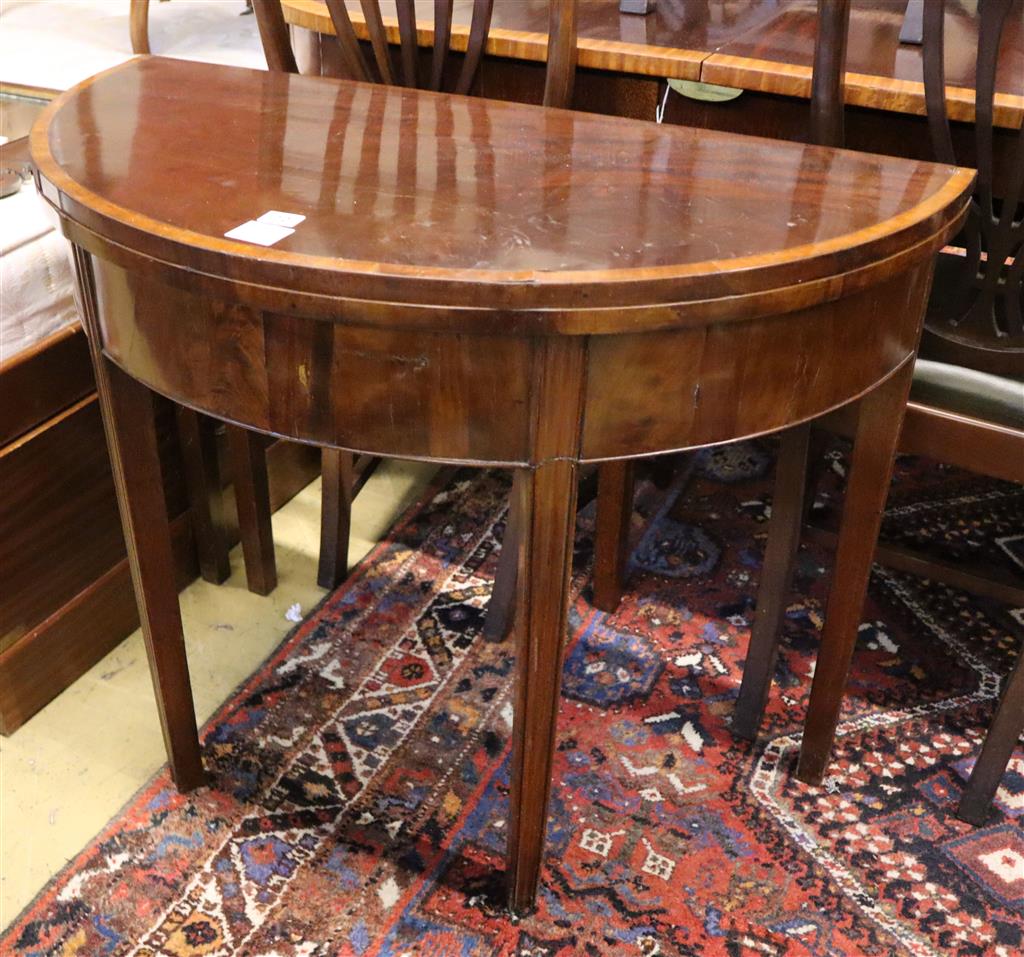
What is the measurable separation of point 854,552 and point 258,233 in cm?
71

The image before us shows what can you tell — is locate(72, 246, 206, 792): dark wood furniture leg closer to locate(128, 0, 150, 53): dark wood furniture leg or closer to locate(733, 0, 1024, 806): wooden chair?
locate(733, 0, 1024, 806): wooden chair

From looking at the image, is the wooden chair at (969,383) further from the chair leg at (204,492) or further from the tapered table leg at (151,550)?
the chair leg at (204,492)

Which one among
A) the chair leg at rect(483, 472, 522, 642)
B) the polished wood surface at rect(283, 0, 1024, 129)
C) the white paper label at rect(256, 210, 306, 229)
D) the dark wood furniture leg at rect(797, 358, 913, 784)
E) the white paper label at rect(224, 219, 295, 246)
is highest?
the polished wood surface at rect(283, 0, 1024, 129)

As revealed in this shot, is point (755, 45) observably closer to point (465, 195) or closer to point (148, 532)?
point (465, 195)

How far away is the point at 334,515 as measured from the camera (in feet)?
5.33

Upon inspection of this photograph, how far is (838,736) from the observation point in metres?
1.47

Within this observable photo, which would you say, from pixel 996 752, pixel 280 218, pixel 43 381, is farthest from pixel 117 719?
pixel 996 752

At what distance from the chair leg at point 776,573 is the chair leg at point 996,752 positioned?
26 cm

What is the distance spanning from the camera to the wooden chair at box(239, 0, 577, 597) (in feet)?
4.34

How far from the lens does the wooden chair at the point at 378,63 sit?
52.1 inches

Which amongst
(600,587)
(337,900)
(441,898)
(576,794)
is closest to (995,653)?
(600,587)

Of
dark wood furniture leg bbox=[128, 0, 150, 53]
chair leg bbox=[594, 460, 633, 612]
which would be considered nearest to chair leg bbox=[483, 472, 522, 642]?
chair leg bbox=[594, 460, 633, 612]

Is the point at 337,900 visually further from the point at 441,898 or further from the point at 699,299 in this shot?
the point at 699,299

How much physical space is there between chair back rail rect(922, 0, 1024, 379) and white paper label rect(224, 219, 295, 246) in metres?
0.65
